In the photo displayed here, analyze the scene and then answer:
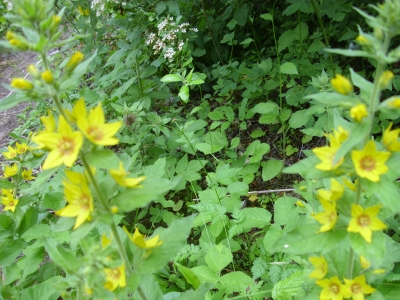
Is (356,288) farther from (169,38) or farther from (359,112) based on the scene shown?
(169,38)

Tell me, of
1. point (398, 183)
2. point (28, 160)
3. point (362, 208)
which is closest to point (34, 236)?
point (28, 160)

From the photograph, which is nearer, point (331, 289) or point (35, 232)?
point (331, 289)

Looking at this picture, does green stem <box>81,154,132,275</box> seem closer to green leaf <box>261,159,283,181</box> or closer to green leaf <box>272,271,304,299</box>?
green leaf <box>272,271,304,299</box>

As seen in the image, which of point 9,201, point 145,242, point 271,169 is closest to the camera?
point 145,242

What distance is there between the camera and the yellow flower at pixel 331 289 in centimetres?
170

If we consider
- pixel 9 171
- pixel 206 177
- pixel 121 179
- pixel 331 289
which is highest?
pixel 121 179

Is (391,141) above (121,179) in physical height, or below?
below

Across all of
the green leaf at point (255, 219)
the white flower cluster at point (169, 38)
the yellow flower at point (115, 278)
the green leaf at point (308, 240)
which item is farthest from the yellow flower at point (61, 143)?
the white flower cluster at point (169, 38)

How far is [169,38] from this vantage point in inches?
135

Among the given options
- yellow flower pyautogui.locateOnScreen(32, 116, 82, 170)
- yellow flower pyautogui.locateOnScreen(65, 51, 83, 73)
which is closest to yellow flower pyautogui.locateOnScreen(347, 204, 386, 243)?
yellow flower pyautogui.locateOnScreen(32, 116, 82, 170)

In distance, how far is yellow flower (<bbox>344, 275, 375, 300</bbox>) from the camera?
1.66m

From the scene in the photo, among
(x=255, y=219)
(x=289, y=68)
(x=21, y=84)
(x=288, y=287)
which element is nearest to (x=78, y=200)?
(x=21, y=84)

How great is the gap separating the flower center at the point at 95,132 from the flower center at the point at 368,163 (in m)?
0.97

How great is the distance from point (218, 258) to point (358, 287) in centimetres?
98
